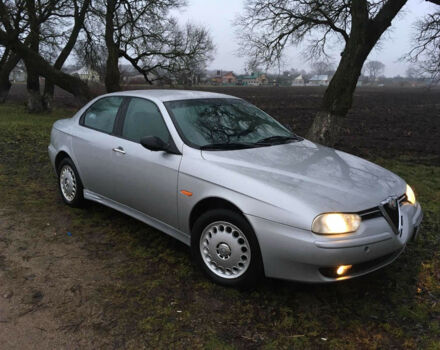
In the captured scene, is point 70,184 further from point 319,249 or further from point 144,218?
point 319,249

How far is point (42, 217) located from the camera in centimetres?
483

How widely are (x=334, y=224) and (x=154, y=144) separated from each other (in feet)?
5.62

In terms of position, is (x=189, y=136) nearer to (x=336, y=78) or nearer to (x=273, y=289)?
(x=273, y=289)

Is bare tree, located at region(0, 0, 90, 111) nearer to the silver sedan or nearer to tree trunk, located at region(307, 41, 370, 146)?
tree trunk, located at region(307, 41, 370, 146)

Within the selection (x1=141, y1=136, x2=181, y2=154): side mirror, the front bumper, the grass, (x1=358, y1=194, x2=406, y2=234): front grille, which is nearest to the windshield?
(x1=141, y1=136, x2=181, y2=154): side mirror

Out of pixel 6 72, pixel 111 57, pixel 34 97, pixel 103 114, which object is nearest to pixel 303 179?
pixel 103 114

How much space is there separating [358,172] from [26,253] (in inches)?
128

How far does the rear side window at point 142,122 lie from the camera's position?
3.91 meters

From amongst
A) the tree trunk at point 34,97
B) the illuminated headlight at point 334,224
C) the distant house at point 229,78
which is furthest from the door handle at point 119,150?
the distant house at point 229,78

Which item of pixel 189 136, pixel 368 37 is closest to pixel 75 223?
pixel 189 136

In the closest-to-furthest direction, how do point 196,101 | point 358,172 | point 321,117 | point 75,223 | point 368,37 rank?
point 358,172 < point 196,101 < point 75,223 < point 368,37 < point 321,117

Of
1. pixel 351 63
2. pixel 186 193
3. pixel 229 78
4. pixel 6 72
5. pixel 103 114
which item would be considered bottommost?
pixel 186 193

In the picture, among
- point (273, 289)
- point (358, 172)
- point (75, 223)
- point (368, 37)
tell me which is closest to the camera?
point (273, 289)

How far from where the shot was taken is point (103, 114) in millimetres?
4711
